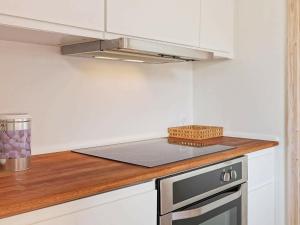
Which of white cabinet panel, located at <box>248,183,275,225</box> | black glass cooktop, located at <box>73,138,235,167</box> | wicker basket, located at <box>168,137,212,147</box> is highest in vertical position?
wicker basket, located at <box>168,137,212,147</box>

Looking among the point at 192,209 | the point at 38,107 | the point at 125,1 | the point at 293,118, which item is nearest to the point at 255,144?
the point at 293,118

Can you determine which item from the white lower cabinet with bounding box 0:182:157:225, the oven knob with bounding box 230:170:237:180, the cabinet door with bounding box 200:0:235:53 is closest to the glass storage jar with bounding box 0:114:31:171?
the white lower cabinet with bounding box 0:182:157:225

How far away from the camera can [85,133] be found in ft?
5.53

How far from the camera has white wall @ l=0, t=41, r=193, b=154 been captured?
144 centimetres

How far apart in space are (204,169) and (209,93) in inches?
37.2

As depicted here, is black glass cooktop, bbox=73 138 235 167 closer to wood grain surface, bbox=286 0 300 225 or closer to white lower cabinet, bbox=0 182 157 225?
white lower cabinet, bbox=0 182 157 225

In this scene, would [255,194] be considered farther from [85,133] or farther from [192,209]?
[85,133]

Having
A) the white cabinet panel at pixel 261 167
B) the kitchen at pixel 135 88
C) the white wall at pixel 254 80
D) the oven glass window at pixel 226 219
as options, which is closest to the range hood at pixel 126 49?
the kitchen at pixel 135 88

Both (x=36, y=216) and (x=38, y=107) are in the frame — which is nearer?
(x=36, y=216)

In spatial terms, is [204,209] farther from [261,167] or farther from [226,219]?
[261,167]

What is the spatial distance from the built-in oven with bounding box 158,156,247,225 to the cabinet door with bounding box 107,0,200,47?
2.13 feet

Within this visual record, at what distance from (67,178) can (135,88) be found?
94cm

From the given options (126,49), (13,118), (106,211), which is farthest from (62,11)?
(106,211)

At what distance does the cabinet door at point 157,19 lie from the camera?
1388mm
